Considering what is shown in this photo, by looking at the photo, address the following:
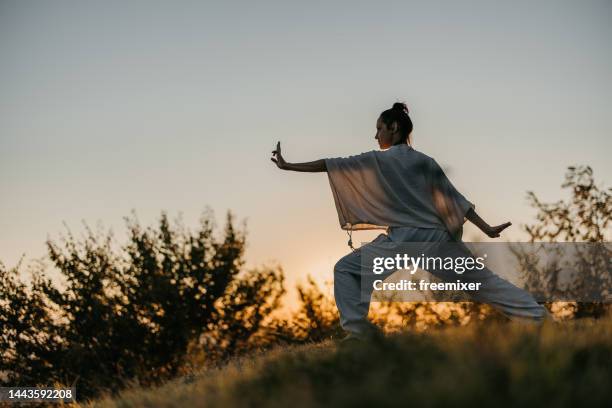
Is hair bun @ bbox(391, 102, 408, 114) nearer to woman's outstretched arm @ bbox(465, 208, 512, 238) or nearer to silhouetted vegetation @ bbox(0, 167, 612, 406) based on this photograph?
woman's outstretched arm @ bbox(465, 208, 512, 238)

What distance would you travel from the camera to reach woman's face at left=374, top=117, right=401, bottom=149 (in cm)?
548

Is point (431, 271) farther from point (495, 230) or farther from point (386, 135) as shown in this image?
point (386, 135)

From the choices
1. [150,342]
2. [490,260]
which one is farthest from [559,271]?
[150,342]

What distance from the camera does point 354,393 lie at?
264 centimetres

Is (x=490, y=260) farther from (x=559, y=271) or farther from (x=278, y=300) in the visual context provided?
(x=278, y=300)

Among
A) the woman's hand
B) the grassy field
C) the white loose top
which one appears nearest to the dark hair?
the white loose top

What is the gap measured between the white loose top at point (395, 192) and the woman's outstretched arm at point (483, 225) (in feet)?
0.22

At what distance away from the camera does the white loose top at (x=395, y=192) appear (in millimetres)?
5305

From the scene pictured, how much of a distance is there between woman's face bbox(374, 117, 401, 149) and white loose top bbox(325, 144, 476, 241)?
0.31ft

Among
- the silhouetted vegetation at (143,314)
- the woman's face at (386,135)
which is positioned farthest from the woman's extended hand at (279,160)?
the silhouetted vegetation at (143,314)

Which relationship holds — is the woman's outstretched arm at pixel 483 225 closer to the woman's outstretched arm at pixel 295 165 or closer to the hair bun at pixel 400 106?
the hair bun at pixel 400 106

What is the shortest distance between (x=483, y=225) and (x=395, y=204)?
836 mm

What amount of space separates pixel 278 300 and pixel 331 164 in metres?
13.3

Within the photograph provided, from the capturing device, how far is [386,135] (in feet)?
18.0
